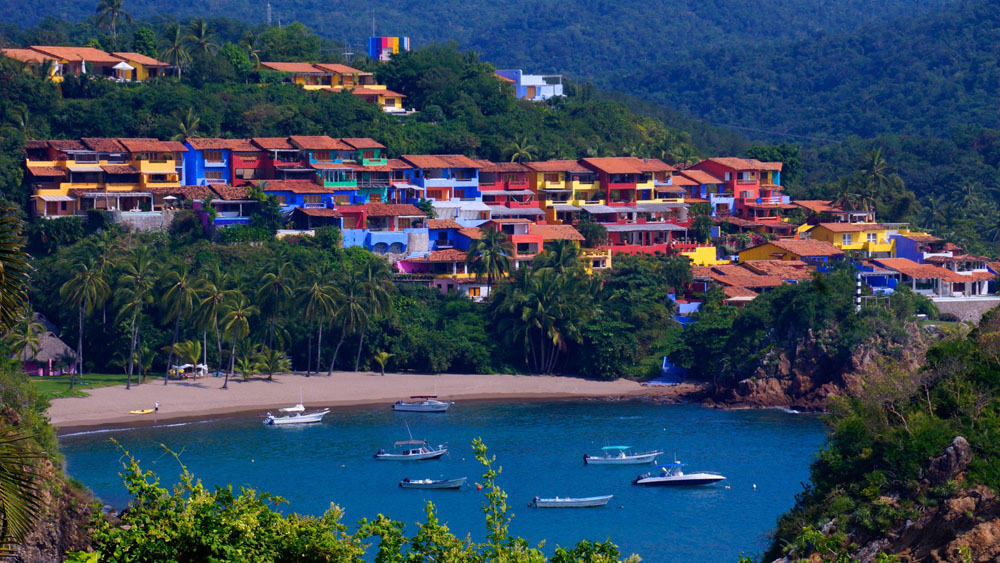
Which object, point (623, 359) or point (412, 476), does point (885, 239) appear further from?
point (412, 476)

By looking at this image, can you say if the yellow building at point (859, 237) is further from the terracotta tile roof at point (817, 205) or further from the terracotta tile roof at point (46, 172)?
the terracotta tile roof at point (46, 172)

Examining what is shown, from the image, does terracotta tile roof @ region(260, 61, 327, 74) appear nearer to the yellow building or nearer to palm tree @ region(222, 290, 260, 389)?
the yellow building

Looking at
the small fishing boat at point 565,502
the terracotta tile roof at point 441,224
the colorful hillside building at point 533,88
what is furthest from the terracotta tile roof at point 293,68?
the small fishing boat at point 565,502

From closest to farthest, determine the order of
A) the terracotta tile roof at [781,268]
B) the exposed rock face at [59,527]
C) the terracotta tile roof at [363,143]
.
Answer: the exposed rock face at [59,527] → the terracotta tile roof at [781,268] → the terracotta tile roof at [363,143]

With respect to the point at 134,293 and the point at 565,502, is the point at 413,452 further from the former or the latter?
the point at 134,293

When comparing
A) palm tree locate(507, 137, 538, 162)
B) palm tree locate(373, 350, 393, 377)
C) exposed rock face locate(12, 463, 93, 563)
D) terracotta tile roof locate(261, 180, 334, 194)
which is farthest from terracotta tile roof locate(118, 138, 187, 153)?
exposed rock face locate(12, 463, 93, 563)

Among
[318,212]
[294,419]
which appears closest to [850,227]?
[318,212]
